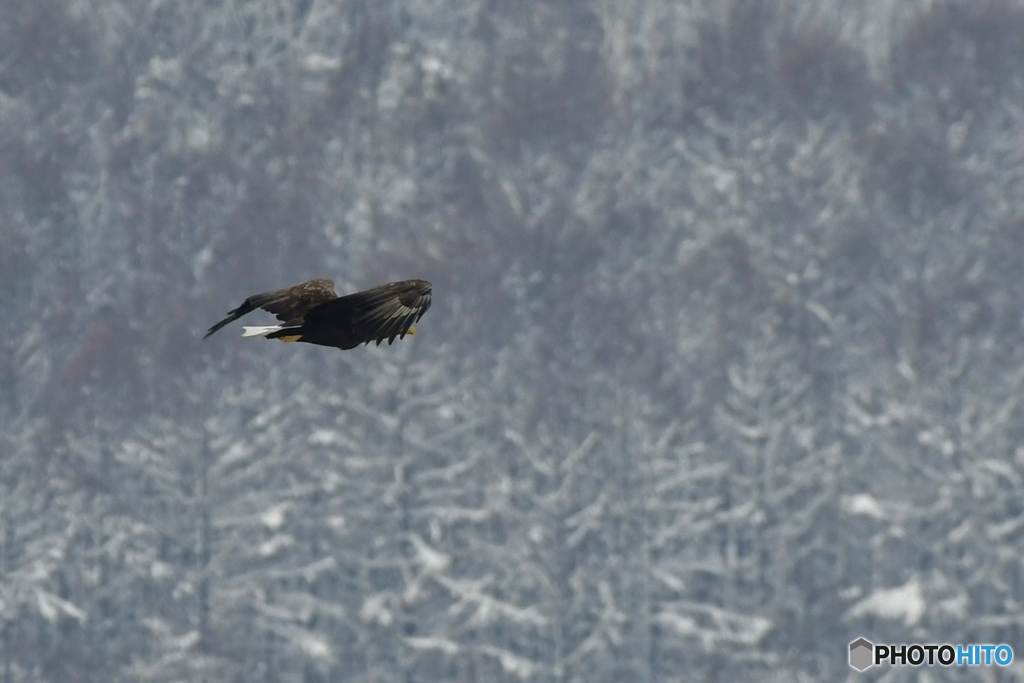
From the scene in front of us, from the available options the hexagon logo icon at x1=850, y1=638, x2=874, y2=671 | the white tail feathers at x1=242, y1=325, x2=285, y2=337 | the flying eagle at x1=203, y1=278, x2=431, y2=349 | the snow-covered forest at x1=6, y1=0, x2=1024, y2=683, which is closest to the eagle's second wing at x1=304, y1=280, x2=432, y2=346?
the flying eagle at x1=203, y1=278, x2=431, y2=349

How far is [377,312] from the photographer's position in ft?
58.6

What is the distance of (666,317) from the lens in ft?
229

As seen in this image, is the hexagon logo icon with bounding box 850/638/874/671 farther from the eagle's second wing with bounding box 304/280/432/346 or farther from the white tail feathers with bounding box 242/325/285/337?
the eagle's second wing with bounding box 304/280/432/346

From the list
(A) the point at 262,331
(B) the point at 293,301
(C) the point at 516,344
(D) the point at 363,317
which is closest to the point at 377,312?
(D) the point at 363,317

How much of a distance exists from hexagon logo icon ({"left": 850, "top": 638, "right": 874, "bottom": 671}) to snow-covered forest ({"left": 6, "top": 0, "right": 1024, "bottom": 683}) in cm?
90

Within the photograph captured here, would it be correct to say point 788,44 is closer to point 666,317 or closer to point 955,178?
point 955,178

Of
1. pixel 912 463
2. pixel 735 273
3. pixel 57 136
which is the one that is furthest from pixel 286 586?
pixel 57 136

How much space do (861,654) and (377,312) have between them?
3860 cm

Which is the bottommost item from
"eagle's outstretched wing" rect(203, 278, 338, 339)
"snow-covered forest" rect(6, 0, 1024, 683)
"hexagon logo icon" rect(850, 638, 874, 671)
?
"eagle's outstretched wing" rect(203, 278, 338, 339)

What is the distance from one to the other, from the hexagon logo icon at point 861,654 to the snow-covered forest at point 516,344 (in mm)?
899

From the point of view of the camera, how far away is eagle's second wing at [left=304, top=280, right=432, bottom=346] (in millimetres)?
17891

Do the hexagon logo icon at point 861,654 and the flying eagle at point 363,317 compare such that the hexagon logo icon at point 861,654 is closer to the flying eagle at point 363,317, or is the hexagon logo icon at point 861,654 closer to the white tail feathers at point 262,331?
the white tail feathers at point 262,331

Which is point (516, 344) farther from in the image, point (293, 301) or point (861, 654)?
point (293, 301)

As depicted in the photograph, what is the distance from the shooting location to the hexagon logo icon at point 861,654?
55031mm
